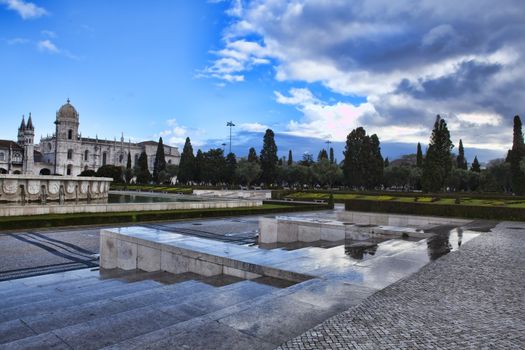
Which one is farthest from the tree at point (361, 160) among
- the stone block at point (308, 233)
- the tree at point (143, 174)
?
the stone block at point (308, 233)

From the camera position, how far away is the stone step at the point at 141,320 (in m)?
3.98

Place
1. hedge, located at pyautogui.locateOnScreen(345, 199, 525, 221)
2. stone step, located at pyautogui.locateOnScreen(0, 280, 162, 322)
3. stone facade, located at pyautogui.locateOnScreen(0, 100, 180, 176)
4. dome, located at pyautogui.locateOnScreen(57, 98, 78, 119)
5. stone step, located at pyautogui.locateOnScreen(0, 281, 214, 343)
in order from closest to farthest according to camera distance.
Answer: stone step, located at pyautogui.locateOnScreen(0, 281, 214, 343) → stone step, located at pyautogui.locateOnScreen(0, 280, 162, 322) → hedge, located at pyautogui.locateOnScreen(345, 199, 525, 221) → stone facade, located at pyautogui.locateOnScreen(0, 100, 180, 176) → dome, located at pyautogui.locateOnScreen(57, 98, 78, 119)

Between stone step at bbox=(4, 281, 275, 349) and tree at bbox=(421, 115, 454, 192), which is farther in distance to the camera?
tree at bbox=(421, 115, 454, 192)

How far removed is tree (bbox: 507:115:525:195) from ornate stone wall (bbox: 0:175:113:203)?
46421 millimetres

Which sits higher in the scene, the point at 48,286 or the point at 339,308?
the point at 339,308

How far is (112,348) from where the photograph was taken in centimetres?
364

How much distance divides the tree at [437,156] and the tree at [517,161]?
25.2 ft

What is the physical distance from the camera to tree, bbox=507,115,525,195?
1809 inches

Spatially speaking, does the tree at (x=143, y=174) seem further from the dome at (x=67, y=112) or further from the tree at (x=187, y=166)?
the dome at (x=67, y=112)

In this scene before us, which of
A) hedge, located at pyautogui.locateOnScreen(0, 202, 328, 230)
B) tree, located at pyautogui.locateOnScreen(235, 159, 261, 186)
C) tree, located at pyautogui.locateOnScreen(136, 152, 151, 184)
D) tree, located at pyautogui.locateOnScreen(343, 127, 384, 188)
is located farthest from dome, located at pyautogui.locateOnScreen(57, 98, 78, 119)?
hedge, located at pyautogui.locateOnScreen(0, 202, 328, 230)

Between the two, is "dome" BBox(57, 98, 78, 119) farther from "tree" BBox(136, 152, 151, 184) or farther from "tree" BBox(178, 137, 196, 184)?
"tree" BBox(178, 137, 196, 184)

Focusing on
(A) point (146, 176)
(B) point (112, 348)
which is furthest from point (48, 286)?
(A) point (146, 176)

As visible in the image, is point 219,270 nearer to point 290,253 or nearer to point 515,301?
point 290,253

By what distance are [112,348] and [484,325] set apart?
163 inches
